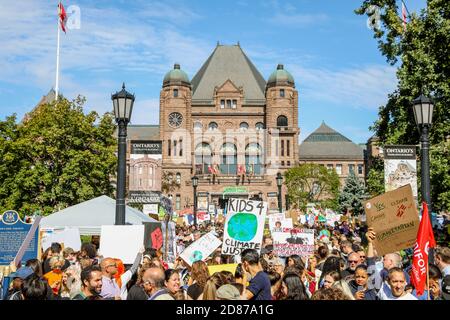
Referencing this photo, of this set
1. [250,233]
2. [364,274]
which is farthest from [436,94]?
[364,274]

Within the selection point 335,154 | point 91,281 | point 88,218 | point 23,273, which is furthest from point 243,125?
point 91,281

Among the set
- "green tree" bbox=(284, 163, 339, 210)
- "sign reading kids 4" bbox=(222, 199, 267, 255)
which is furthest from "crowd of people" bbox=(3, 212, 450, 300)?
"green tree" bbox=(284, 163, 339, 210)

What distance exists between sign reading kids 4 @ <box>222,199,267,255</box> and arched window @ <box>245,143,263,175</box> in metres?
74.4

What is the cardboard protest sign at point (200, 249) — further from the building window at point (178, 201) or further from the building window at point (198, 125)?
the building window at point (198, 125)

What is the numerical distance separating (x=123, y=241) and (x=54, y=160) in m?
28.4

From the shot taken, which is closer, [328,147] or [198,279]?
[198,279]

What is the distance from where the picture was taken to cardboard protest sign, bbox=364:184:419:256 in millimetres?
8383

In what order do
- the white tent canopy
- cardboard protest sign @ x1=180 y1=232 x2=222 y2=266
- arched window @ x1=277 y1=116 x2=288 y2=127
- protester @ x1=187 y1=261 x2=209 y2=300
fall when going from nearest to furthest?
protester @ x1=187 y1=261 x2=209 y2=300 < cardboard protest sign @ x1=180 y1=232 x2=222 y2=266 < the white tent canopy < arched window @ x1=277 y1=116 x2=288 y2=127

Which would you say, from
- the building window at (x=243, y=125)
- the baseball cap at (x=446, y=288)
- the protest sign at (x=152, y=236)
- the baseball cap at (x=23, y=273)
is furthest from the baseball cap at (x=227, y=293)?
the building window at (x=243, y=125)

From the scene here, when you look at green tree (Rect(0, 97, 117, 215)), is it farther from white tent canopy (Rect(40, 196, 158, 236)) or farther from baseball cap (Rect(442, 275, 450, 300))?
baseball cap (Rect(442, 275, 450, 300))

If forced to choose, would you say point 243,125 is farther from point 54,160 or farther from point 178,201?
point 54,160

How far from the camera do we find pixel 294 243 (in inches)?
515
